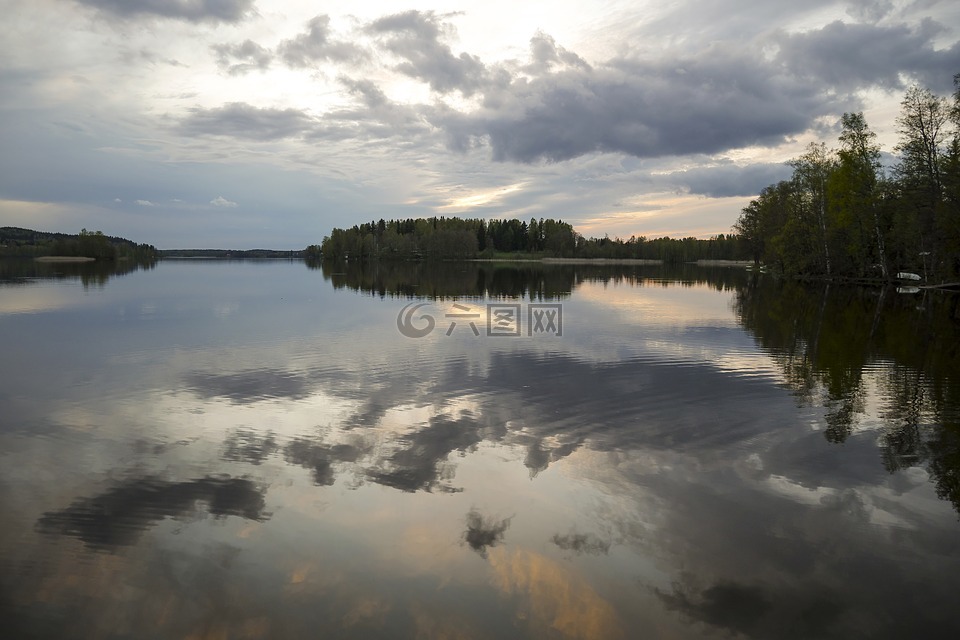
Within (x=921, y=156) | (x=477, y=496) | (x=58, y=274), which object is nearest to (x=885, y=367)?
(x=477, y=496)

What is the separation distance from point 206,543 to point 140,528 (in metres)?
0.97

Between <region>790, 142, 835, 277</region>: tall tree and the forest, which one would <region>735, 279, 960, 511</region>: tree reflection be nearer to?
the forest

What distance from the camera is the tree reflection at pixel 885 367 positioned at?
9781 millimetres

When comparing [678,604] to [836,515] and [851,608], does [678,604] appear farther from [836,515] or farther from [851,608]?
[836,515]

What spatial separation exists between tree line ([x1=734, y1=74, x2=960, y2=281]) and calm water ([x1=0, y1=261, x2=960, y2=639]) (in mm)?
28037

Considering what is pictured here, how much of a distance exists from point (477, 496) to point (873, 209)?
5184 centimetres

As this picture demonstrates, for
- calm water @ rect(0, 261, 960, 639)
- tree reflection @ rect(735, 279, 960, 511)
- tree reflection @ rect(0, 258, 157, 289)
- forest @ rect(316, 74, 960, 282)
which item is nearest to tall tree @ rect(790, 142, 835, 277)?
forest @ rect(316, 74, 960, 282)

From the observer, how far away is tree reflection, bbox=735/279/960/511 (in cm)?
978

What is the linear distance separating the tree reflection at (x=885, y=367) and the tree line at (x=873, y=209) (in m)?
9.06

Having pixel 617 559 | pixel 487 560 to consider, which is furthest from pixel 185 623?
pixel 617 559

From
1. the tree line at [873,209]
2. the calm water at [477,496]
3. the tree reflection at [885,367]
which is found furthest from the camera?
the tree line at [873,209]

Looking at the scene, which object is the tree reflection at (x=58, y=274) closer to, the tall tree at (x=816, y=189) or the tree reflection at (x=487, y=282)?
the tree reflection at (x=487, y=282)

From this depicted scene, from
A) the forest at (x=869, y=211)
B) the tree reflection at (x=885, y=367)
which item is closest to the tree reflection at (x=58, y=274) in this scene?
the tree reflection at (x=885, y=367)

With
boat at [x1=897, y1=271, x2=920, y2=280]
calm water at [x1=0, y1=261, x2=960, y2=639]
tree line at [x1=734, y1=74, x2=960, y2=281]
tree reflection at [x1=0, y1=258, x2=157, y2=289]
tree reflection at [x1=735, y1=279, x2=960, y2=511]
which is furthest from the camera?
boat at [x1=897, y1=271, x2=920, y2=280]
